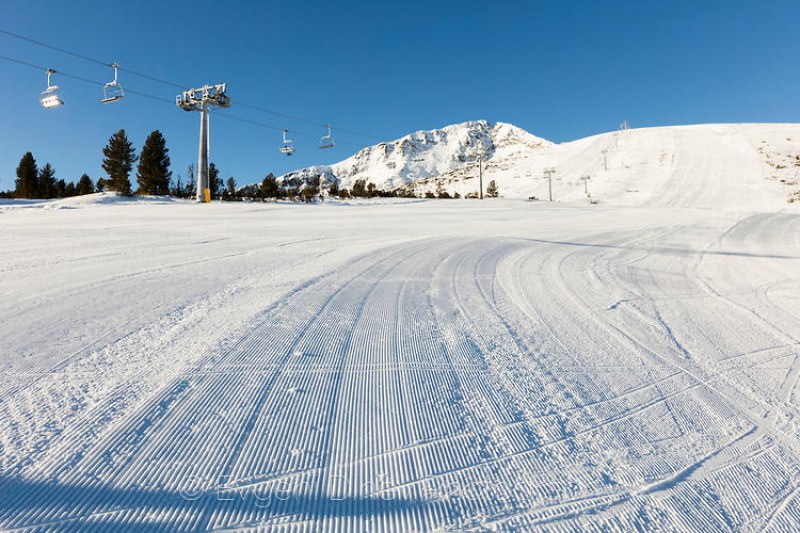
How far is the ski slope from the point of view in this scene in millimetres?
1533

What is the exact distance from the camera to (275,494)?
1.55 m

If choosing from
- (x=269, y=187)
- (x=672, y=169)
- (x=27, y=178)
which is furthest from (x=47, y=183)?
(x=672, y=169)

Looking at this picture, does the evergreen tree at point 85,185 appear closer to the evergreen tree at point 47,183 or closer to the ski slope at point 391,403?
the evergreen tree at point 47,183

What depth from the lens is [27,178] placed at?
41.3 meters

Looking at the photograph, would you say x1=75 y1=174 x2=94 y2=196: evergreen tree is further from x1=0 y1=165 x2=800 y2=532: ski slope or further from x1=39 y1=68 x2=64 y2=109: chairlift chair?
x1=0 y1=165 x2=800 y2=532: ski slope

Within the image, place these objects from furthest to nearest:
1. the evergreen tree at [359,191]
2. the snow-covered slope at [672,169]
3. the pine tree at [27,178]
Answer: the pine tree at [27,178], the evergreen tree at [359,191], the snow-covered slope at [672,169]

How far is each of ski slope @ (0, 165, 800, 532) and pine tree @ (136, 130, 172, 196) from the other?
3631 centimetres

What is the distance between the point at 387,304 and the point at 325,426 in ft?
7.30

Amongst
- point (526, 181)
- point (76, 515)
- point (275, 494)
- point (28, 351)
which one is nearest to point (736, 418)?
point (275, 494)

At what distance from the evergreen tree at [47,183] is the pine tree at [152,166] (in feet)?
48.5

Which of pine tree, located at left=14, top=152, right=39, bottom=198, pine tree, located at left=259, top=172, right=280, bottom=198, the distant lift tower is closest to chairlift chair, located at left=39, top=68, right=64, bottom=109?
the distant lift tower

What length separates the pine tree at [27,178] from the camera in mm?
40844

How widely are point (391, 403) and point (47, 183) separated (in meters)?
57.1

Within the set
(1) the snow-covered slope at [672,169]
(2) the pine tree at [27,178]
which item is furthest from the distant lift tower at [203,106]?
(2) the pine tree at [27,178]
